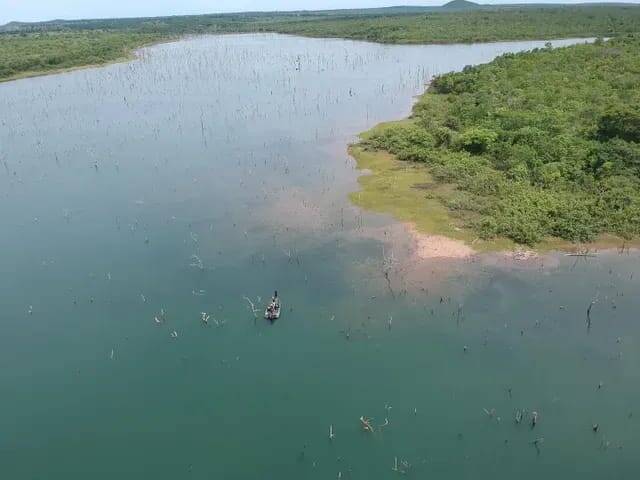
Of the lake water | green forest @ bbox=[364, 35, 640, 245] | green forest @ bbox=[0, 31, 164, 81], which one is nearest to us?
the lake water

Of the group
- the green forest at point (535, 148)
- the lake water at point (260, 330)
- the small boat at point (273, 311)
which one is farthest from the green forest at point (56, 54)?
the small boat at point (273, 311)

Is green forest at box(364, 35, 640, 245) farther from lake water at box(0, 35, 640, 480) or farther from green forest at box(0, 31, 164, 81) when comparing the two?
green forest at box(0, 31, 164, 81)

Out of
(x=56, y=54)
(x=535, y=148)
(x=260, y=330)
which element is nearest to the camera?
(x=260, y=330)

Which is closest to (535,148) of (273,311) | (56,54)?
(273,311)

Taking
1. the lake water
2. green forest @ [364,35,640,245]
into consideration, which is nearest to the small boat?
the lake water

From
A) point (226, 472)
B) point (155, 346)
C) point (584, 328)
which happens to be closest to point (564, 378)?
point (584, 328)

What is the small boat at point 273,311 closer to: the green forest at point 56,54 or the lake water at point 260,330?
the lake water at point 260,330

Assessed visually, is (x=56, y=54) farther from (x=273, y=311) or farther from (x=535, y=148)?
(x=273, y=311)
